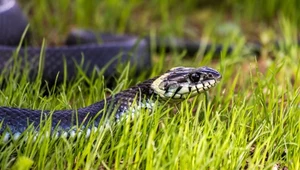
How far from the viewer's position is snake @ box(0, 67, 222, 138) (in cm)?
408

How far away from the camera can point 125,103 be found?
4.51 meters

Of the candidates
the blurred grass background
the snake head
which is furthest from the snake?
the blurred grass background

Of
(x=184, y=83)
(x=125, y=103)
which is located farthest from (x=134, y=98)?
(x=184, y=83)

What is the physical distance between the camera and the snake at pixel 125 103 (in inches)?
161

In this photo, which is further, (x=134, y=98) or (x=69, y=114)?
(x=134, y=98)

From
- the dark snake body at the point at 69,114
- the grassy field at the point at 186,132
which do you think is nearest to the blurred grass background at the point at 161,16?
the grassy field at the point at 186,132

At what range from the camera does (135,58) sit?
259 inches

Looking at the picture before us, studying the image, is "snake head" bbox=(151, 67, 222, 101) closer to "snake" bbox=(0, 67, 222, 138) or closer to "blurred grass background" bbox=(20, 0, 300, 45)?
"snake" bbox=(0, 67, 222, 138)

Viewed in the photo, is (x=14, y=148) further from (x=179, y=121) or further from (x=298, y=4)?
(x=298, y=4)

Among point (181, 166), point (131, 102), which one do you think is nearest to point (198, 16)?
point (131, 102)

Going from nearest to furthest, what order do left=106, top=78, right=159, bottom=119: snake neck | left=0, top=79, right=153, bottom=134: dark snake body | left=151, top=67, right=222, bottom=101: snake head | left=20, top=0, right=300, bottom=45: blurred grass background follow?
left=0, top=79, right=153, bottom=134: dark snake body → left=106, top=78, right=159, bottom=119: snake neck → left=151, top=67, right=222, bottom=101: snake head → left=20, top=0, right=300, bottom=45: blurred grass background

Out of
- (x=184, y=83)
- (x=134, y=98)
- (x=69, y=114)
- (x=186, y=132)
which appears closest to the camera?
(x=186, y=132)

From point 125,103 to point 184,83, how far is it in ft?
1.47

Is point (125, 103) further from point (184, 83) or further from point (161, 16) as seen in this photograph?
point (161, 16)
